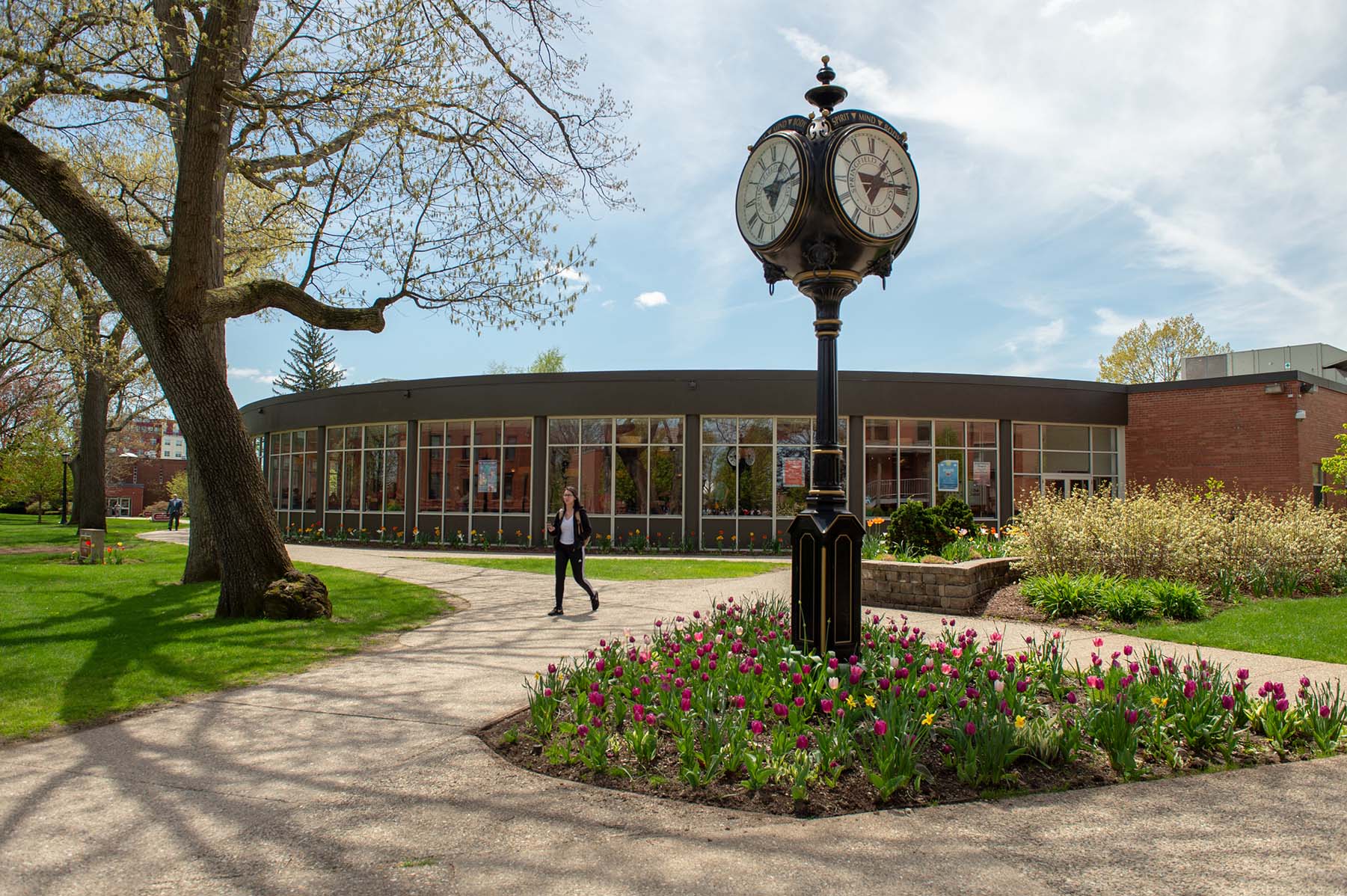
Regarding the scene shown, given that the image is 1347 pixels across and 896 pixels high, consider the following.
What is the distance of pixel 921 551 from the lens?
12.4 m

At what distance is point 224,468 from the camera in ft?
31.9

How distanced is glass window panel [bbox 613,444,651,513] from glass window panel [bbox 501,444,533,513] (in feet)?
8.55

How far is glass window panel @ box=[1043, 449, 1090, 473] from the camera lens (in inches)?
952

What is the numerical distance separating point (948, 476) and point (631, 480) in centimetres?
876

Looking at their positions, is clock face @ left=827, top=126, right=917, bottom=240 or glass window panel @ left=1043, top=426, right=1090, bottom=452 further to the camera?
glass window panel @ left=1043, top=426, right=1090, bottom=452

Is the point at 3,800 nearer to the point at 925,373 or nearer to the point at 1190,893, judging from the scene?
the point at 1190,893

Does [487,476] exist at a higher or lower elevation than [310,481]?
higher

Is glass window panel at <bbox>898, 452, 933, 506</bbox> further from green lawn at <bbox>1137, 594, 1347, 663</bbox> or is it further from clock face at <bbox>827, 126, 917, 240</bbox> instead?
clock face at <bbox>827, 126, 917, 240</bbox>

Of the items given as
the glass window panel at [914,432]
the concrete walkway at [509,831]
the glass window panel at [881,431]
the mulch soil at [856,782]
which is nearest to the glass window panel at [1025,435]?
the glass window panel at [914,432]

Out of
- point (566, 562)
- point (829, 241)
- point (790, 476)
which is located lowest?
point (566, 562)

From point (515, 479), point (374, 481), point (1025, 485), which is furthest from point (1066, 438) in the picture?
point (374, 481)

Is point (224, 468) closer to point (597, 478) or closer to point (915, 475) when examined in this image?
point (597, 478)

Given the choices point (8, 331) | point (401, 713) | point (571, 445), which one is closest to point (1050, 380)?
point (571, 445)

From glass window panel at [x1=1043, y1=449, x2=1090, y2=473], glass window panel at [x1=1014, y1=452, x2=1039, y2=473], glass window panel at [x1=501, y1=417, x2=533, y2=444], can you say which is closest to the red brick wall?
glass window panel at [x1=1043, y1=449, x2=1090, y2=473]
